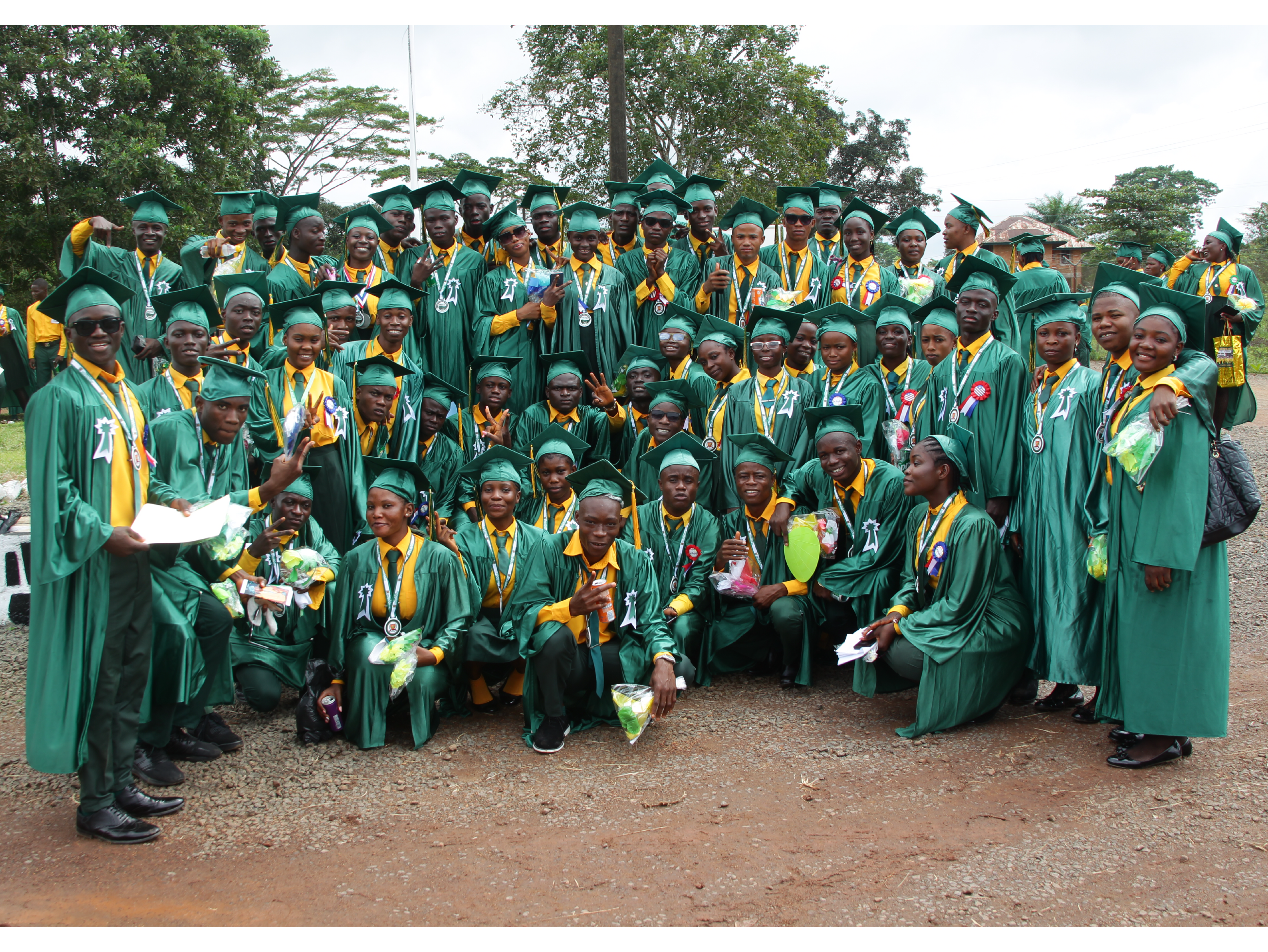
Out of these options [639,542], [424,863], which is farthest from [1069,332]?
[424,863]

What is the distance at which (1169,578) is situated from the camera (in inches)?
164

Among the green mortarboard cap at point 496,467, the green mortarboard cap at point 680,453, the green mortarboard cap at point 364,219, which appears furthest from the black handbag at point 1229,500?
the green mortarboard cap at point 364,219

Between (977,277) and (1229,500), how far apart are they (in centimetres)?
223

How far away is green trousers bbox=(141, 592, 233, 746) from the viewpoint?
4.63 meters

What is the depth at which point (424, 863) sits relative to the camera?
3590 millimetres

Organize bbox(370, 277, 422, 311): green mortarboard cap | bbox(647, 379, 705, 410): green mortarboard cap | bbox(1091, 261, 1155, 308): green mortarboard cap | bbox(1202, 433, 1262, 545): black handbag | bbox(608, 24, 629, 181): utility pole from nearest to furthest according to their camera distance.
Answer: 1. bbox(1202, 433, 1262, 545): black handbag
2. bbox(1091, 261, 1155, 308): green mortarboard cap
3. bbox(647, 379, 705, 410): green mortarboard cap
4. bbox(370, 277, 422, 311): green mortarboard cap
5. bbox(608, 24, 629, 181): utility pole

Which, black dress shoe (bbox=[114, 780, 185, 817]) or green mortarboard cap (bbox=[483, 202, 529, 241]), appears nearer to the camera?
black dress shoe (bbox=[114, 780, 185, 817])

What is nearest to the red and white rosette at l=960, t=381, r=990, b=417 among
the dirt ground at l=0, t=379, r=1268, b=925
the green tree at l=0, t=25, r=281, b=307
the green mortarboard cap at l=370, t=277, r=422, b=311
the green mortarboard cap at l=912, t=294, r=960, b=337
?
the green mortarboard cap at l=912, t=294, r=960, b=337

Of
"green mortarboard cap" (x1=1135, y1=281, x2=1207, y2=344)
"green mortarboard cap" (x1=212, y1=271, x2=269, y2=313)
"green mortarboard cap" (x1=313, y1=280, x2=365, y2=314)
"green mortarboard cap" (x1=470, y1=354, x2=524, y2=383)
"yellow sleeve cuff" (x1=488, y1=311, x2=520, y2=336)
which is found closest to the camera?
"green mortarboard cap" (x1=1135, y1=281, x2=1207, y2=344)

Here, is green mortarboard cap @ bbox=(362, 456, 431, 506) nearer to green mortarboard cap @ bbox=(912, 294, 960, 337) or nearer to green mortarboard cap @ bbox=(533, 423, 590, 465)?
green mortarboard cap @ bbox=(533, 423, 590, 465)

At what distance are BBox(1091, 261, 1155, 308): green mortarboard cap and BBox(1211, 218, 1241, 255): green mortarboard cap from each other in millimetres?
5911

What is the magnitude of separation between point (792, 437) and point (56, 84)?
16720 mm

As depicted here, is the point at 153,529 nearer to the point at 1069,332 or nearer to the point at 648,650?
the point at 648,650

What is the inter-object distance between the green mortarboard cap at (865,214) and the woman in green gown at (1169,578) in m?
3.67
